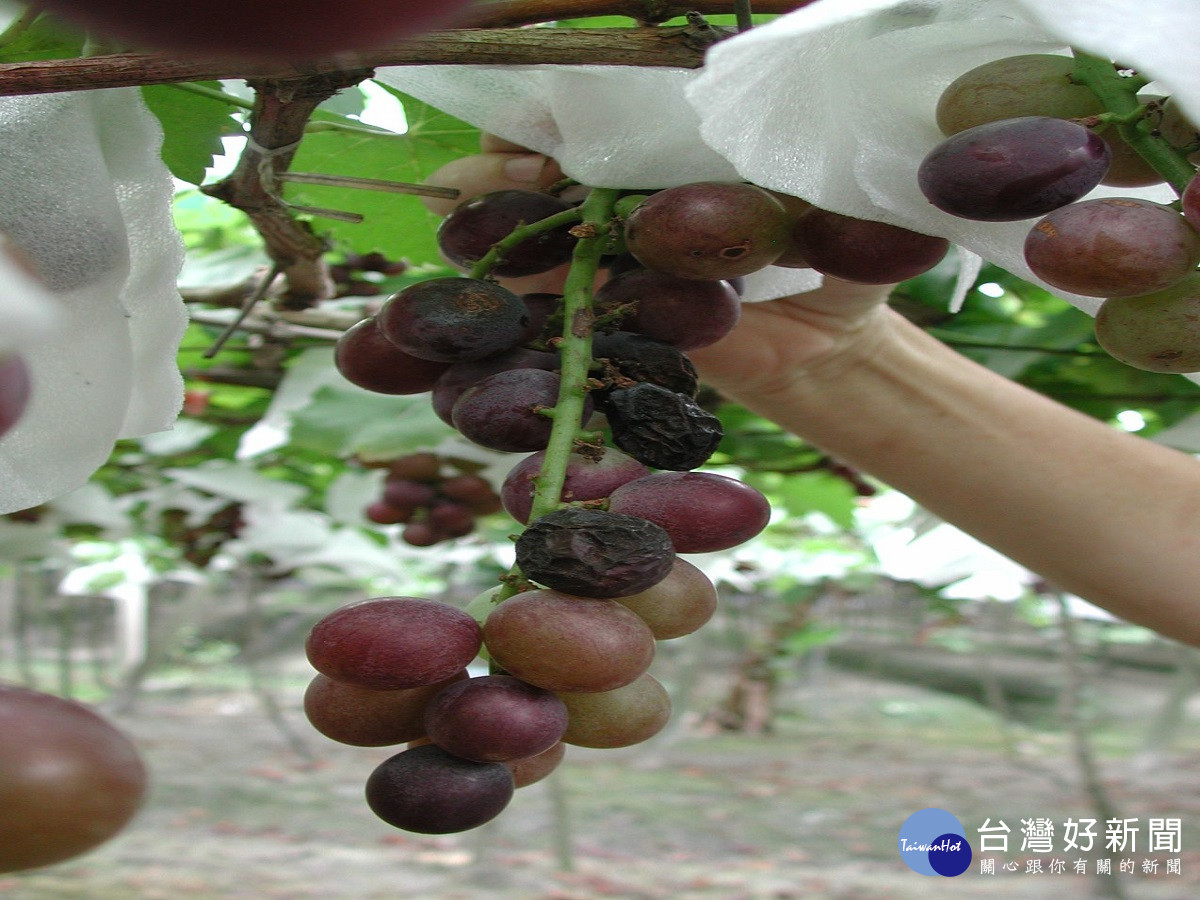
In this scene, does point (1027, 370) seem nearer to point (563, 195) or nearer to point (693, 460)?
point (563, 195)

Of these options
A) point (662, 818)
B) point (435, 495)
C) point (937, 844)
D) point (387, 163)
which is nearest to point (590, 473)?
point (387, 163)

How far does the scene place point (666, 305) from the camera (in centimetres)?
53

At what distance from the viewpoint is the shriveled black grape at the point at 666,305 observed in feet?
1.73

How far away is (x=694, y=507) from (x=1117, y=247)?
7.6 inches

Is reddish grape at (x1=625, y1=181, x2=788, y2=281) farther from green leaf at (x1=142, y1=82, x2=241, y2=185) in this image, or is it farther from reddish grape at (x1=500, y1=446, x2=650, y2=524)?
green leaf at (x1=142, y1=82, x2=241, y2=185)

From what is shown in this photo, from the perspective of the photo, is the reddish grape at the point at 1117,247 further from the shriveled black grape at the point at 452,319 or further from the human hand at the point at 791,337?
the human hand at the point at 791,337

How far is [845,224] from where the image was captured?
1.68 feet

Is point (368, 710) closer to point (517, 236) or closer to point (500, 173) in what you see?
point (517, 236)

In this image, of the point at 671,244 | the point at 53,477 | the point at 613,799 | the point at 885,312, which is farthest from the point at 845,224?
the point at 613,799

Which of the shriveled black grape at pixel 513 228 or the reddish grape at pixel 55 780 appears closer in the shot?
the reddish grape at pixel 55 780

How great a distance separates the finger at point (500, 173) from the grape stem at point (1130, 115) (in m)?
0.34

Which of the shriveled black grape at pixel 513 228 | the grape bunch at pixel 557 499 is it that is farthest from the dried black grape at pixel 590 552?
the shriveled black grape at pixel 513 228

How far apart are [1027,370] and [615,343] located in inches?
64.5

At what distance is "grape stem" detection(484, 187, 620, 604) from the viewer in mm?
418
